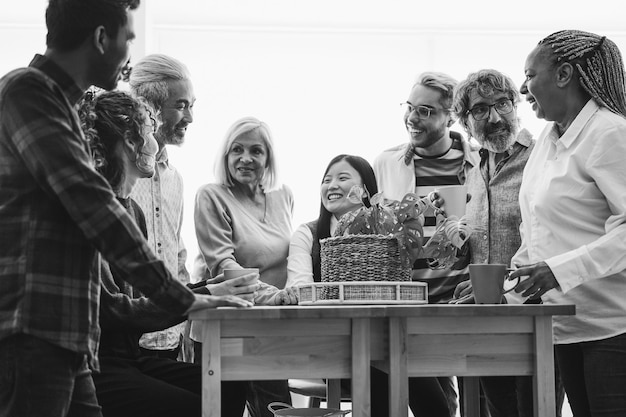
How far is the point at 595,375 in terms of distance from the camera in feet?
6.41

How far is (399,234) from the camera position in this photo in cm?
213

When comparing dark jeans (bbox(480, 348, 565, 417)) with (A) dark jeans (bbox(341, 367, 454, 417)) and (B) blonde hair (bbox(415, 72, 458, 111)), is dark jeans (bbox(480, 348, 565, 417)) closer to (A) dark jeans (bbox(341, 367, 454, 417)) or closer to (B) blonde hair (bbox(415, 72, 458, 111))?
(A) dark jeans (bbox(341, 367, 454, 417))

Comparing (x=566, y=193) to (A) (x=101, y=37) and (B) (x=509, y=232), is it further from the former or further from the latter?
(A) (x=101, y=37)

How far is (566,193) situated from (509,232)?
0.59m

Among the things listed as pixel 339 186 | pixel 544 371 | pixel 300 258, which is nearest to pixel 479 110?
pixel 339 186

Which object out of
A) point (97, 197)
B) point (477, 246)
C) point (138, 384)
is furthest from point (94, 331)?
point (477, 246)

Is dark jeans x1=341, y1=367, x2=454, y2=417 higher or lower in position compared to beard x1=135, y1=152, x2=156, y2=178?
lower

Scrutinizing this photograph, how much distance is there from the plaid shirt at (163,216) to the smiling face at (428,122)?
34.7 inches

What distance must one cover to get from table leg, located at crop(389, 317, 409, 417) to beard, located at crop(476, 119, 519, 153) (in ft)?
3.60

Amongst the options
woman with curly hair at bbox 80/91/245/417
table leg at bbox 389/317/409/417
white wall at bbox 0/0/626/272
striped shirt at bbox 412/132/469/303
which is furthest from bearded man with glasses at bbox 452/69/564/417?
white wall at bbox 0/0/626/272

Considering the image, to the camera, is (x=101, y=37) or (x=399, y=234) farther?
(x=399, y=234)

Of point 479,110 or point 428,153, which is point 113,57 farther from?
point 428,153

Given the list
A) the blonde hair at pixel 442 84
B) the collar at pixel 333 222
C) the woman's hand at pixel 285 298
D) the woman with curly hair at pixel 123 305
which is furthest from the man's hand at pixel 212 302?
the blonde hair at pixel 442 84

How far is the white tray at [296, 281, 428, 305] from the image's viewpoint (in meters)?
2.06
